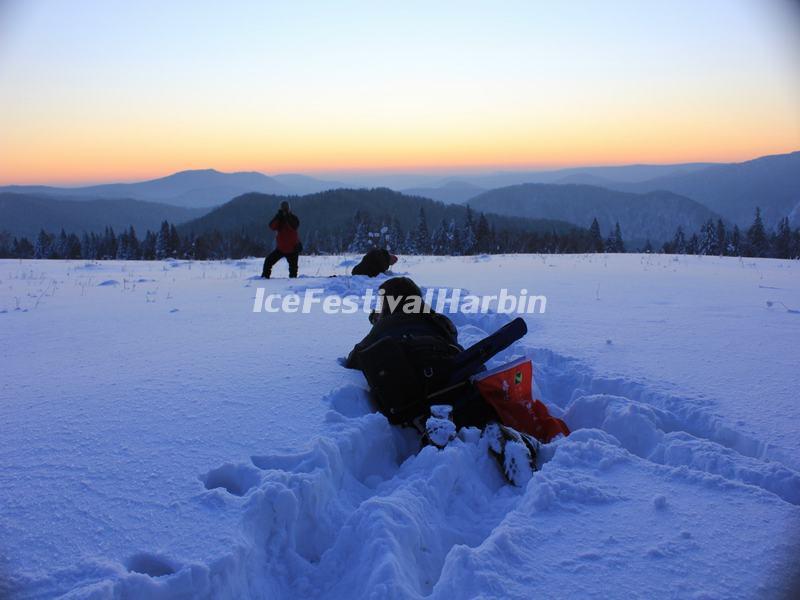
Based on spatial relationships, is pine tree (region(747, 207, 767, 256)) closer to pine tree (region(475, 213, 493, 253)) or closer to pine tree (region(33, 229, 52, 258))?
pine tree (region(475, 213, 493, 253))

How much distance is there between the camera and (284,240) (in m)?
10.7

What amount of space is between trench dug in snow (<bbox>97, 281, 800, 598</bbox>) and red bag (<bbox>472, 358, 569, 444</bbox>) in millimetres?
259

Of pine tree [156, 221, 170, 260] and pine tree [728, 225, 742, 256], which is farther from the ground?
pine tree [156, 221, 170, 260]

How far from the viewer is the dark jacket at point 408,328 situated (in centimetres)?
412

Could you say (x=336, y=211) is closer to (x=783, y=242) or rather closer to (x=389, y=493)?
(x=783, y=242)

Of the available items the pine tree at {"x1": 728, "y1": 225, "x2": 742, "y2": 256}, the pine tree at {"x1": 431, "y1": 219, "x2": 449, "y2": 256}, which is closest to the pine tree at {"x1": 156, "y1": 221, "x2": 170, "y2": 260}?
the pine tree at {"x1": 431, "y1": 219, "x2": 449, "y2": 256}

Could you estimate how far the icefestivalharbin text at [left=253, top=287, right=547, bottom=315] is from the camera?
6969 millimetres

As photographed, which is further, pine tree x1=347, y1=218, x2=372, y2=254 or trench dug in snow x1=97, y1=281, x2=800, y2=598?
pine tree x1=347, y1=218, x2=372, y2=254

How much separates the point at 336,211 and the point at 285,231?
12329 cm

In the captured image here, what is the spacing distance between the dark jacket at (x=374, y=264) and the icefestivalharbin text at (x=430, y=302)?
1.85m

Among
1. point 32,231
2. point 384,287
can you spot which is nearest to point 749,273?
point 384,287

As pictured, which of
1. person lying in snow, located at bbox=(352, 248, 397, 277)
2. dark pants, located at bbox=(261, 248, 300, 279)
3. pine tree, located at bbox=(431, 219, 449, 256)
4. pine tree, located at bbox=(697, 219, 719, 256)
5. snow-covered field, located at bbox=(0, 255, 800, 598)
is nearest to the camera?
snow-covered field, located at bbox=(0, 255, 800, 598)

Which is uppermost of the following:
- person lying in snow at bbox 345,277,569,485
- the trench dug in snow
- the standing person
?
the standing person

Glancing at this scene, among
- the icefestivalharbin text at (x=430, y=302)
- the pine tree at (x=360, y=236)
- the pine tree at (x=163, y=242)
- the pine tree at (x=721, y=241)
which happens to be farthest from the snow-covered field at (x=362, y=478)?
the pine tree at (x=163, y=242)
